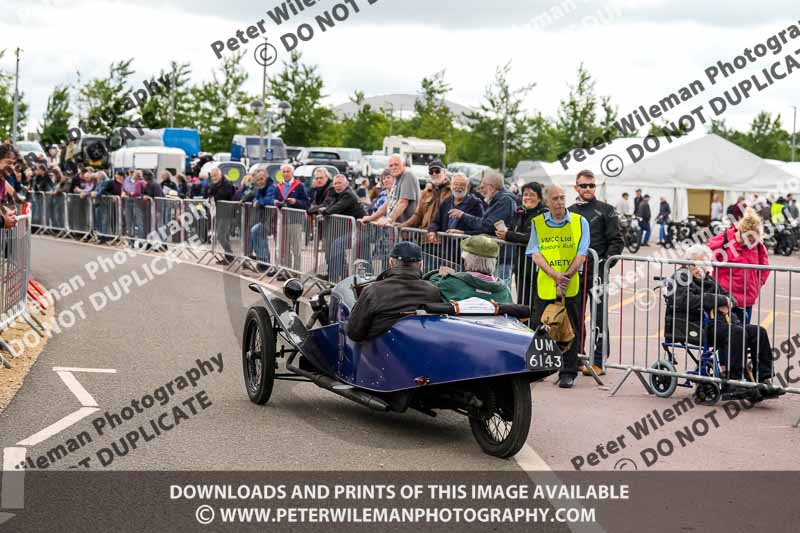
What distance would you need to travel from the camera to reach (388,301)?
8.16 metres

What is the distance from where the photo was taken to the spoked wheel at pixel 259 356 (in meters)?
9.05

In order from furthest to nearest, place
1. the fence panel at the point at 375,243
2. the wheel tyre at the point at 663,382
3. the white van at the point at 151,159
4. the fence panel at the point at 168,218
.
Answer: the white van at the point at 151,159
the fence panel at the point at 168,218
the fence panel at the point at 375,243
the wheel tyre at the point at 663,382

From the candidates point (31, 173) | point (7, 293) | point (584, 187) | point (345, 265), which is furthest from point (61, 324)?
point (31, 173)

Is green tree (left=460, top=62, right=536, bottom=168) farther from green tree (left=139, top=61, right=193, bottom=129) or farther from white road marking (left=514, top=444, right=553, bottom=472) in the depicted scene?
white road marking (left=514, top=444, right=553, bottom=472)

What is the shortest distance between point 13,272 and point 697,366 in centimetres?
721

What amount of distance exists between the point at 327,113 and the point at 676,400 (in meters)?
59.1

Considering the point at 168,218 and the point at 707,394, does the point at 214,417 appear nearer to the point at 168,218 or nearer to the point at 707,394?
the point at 707,394

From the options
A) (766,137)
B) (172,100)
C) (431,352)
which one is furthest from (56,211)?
(766,137)

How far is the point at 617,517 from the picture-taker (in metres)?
6.16

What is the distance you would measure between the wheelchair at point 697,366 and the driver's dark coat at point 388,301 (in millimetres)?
2920

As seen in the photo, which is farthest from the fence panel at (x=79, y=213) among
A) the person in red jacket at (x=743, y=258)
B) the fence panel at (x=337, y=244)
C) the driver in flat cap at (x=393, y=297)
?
the driver in flat cap at (x=393, y=297)

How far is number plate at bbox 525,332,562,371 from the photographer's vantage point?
731cm

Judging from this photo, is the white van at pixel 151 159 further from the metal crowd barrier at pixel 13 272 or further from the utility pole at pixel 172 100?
the metal crowd barrier at pixel 13 272

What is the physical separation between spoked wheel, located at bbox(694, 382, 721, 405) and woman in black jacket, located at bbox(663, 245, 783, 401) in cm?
12
